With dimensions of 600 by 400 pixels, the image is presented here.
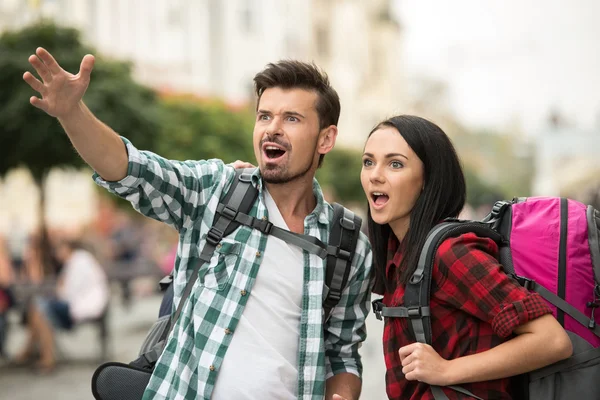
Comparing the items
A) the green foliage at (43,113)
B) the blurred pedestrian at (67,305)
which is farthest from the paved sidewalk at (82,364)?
the green foliage at (43,113)

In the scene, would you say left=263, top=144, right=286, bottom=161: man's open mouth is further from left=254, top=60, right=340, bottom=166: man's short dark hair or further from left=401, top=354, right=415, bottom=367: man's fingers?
left=401, top=354, right=415, bottom=367: man's fingers

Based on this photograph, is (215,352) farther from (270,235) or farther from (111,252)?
(111,252)

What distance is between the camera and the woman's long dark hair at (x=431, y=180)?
2926 millimetres

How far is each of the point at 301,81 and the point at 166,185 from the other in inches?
29.2

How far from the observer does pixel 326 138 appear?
3520 millimetres

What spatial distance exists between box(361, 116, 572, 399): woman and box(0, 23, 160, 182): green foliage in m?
8.02

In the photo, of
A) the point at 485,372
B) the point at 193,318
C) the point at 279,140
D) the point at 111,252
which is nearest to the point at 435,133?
the point at 279,140

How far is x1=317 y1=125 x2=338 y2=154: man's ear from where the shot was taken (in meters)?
3.47

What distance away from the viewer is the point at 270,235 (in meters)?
3.22

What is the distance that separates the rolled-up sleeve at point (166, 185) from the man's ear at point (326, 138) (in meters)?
0.45

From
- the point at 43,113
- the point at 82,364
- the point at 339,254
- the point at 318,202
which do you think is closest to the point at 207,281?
the point at 339,254

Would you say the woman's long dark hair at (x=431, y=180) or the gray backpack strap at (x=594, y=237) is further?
the woman's long dark hair at (x=431, y=180)

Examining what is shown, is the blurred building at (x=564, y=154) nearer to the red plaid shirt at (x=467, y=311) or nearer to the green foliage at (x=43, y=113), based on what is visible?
the green foliage at (x=43, y=113)

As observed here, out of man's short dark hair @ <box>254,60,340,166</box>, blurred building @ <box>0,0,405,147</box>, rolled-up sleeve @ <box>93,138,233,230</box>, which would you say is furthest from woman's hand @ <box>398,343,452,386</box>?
blurred building @ <box>0,0,405,147</box>
